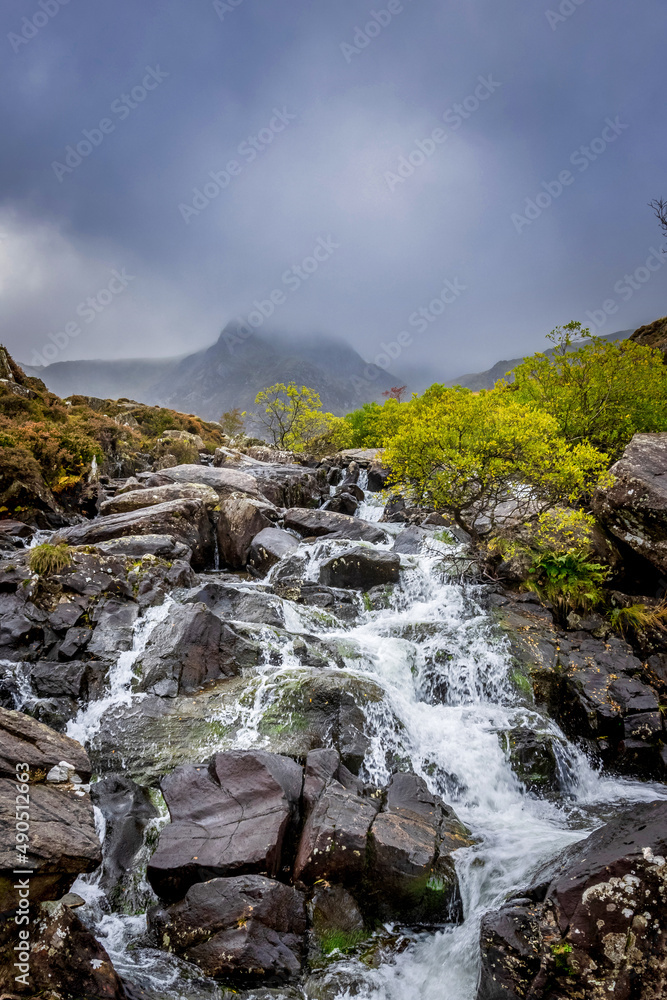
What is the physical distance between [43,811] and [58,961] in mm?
1268

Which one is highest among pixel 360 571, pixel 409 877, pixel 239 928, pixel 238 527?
pixel 238 527

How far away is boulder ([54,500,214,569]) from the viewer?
16.4 meters

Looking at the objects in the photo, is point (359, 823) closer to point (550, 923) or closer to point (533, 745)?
point (550, 923)

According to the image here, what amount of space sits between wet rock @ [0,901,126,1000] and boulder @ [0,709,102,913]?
20cm

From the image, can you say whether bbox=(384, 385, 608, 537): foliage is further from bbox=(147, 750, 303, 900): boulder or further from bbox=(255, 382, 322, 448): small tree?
bbox=(255, 382, 322, 448): small tree

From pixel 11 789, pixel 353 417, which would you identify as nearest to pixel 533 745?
pixel 11 789

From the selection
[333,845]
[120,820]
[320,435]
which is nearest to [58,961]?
[120,820]

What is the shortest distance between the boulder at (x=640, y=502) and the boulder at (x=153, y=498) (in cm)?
1492

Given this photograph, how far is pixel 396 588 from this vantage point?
1620 centimetres

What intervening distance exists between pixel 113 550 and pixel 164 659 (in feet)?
18.5

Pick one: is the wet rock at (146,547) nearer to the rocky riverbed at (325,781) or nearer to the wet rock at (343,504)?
the rocky riverbed at (325,781)

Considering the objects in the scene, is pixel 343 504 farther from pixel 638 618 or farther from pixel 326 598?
pixel 638 618

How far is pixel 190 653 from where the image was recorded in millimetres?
10555

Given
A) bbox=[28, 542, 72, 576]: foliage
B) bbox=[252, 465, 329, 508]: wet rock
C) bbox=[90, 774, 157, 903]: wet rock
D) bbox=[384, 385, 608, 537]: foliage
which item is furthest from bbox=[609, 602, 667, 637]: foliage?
bbox=[252, 465, 329, 508]: wet rock
